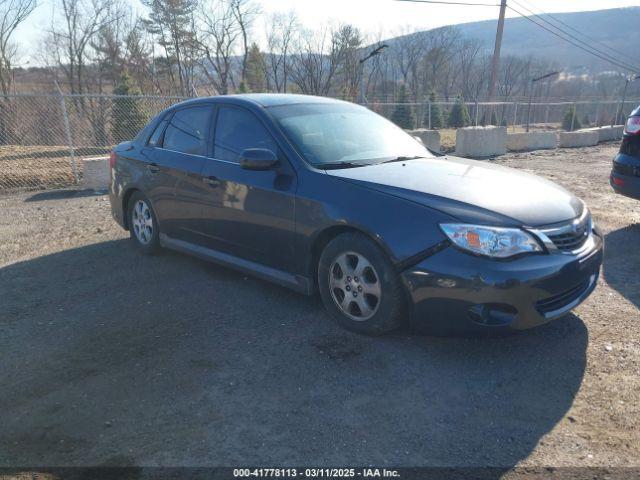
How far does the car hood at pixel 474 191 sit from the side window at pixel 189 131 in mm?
1581

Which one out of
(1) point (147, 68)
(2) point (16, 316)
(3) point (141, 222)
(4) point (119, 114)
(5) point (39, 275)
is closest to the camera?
(2) point (16, 316)

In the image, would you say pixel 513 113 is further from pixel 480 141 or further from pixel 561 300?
pixel 561 300

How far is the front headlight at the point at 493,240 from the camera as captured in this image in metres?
2.95

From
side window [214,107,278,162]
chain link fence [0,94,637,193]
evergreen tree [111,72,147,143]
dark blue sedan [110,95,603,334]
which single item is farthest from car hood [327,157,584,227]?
evergreen tree [111,72,147,143]

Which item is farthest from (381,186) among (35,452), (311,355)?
(35,452)

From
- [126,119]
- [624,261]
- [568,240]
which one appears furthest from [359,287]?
[126,119]

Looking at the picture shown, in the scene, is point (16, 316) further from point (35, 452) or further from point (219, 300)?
point (35, 452)

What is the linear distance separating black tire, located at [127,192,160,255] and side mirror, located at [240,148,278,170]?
1871mm

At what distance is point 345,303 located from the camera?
3529 mm

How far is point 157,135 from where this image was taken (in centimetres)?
525

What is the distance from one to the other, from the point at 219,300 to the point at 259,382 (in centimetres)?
138

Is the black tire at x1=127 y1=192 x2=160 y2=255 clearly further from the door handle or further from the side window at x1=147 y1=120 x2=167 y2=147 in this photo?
the door handle

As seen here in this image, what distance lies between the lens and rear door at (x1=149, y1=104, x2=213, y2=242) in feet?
15.1

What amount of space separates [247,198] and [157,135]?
1792 millimetres
